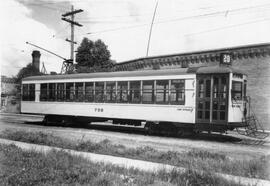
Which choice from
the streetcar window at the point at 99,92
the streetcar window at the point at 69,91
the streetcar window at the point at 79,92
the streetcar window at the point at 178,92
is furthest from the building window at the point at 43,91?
the streetcar window at the point at 178,92

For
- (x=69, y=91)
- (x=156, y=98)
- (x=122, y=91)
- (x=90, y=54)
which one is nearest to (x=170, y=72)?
(x=156, y=98)

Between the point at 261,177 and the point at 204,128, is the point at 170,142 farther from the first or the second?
the point at 261,177

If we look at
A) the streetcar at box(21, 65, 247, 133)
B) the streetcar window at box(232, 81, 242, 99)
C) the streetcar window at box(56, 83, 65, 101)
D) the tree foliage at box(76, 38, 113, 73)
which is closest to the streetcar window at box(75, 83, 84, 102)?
the streetcar at box(21, 65, 247, 133)

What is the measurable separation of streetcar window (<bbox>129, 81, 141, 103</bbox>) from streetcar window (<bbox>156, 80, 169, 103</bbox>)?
103 cm

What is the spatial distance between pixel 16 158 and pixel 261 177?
19.9 feet

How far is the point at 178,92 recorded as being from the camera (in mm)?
13961

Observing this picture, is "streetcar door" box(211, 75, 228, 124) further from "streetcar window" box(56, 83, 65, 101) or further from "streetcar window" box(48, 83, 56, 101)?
"streetcar window" box(48, 83, 56, 101)

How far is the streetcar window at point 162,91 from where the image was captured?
14.3 m

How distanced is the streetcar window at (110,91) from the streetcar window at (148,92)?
6.21ft

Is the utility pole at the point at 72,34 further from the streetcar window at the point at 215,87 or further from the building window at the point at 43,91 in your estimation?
the streetcar window at the point at 215,87

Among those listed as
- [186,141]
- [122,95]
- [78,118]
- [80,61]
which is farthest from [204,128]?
[80,61]

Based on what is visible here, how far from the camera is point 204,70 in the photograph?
44.0 feet

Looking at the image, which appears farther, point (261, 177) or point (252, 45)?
point (252, 45)

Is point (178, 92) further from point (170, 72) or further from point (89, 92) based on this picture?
point (89, 92)
